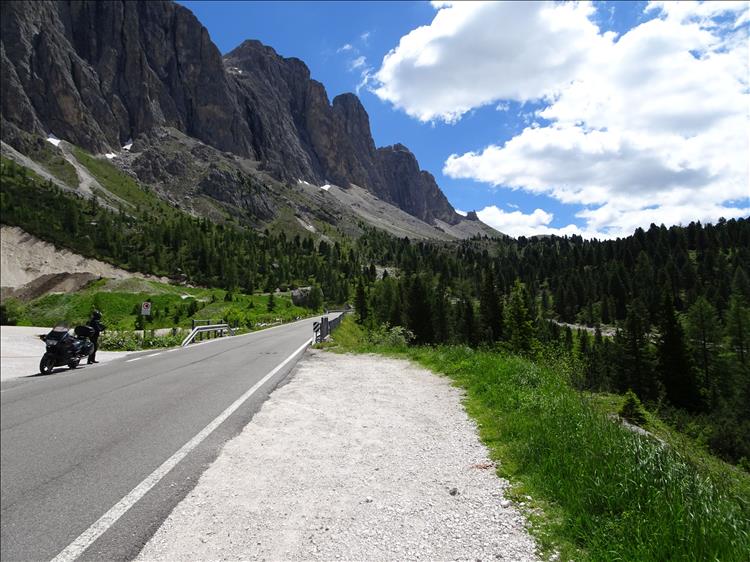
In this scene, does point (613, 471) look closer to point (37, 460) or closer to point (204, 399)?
point (37, 460)

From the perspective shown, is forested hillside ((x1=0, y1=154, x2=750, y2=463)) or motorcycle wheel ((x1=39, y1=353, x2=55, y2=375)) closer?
motorcycle wheel ((x1=39, y1=353, x2=55, y2=375))

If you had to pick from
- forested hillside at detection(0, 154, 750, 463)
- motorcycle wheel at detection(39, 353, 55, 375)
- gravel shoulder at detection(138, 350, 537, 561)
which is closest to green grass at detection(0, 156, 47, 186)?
forested hillside at detection(0, 154, 750, 463)

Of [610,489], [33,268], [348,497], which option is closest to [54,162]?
[33,268]

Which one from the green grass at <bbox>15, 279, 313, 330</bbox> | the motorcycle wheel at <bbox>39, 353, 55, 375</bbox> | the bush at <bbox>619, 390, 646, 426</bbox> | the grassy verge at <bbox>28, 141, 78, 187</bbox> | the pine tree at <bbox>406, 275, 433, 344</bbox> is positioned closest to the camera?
the motorcycle wheel at <bbox>39, 353, 55, 375</bbox>

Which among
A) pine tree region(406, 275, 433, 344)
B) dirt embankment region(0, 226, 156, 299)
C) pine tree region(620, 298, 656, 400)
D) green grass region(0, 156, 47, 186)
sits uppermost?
green grass region(0, 156, 47, 186)

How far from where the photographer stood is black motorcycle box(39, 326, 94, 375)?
11906mm

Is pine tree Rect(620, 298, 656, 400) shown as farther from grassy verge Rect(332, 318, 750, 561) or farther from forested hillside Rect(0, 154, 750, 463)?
grassy verge Rect(332, 318, 750, 561)

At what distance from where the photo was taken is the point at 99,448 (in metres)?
6.00

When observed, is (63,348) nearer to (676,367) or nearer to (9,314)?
(9,314)

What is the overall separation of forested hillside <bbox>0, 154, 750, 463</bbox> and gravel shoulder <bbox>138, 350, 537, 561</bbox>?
897 centimetres

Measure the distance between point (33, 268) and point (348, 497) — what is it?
8087 centimetres

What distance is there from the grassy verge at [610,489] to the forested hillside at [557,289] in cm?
821

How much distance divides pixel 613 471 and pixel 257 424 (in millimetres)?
5465

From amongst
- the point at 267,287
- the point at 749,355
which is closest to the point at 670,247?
the point at 749,355
